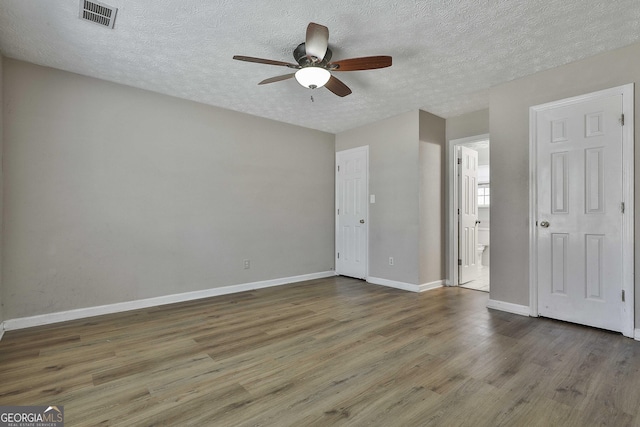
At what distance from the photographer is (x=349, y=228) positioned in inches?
209

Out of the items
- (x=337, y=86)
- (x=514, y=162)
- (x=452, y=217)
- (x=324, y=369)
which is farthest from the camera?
(x=452, y=217)

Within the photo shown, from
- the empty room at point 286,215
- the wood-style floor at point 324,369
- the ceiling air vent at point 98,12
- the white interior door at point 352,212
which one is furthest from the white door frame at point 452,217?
the ceiling air vent at point 98,12

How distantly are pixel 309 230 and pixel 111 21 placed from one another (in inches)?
142

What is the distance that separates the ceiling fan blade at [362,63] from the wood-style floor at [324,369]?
2.24m

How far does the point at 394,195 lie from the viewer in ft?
15.2

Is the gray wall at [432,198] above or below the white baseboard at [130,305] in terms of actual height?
above

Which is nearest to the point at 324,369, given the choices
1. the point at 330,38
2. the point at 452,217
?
the point at 330,38

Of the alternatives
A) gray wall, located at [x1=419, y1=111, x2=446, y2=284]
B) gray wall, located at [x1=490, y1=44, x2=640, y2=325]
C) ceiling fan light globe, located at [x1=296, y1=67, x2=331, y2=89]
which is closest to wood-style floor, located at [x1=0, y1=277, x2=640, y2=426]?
gray wall, located at [x1=490, y1=44, x2=640, y2=325]

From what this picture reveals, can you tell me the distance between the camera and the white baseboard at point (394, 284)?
433cm

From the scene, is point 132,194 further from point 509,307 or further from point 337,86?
point 509,307

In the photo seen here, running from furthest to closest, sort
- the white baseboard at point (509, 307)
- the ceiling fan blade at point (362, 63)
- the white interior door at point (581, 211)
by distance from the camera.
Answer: the white baseboard at point (509, 307) < the white interior door at point (581, 211) < the ceiling fan blade at point (362, 63)

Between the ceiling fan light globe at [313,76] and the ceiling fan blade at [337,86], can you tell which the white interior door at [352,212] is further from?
the ceiling fan light globe at [313,76]

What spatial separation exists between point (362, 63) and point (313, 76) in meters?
0.41

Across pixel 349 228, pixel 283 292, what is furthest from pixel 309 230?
pixel 283 292
